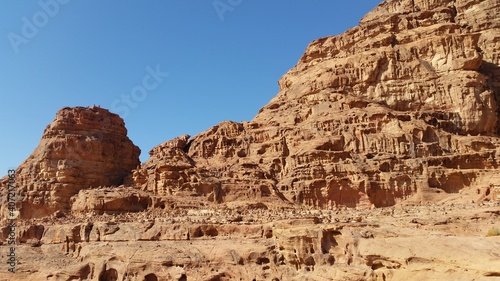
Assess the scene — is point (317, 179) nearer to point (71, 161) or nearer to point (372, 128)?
point (372, 128)

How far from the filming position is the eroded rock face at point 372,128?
49969 millimetres

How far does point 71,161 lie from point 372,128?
138ft

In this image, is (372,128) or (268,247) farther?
(372,128)

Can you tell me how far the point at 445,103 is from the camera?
57.8 meters

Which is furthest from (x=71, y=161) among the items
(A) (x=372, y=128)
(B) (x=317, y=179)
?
(A) (x=372, y=128)

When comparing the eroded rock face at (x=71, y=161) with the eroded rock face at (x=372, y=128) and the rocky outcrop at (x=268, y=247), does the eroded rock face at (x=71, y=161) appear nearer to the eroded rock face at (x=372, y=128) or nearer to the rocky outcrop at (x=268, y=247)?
the eroded rock face at (x=372, y=128)

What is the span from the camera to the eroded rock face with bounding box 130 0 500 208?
50.0m

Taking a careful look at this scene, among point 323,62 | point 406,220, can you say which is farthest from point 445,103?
point 406,220

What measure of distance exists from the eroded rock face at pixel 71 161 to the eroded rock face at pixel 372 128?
6.94 meters

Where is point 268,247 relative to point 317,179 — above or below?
below

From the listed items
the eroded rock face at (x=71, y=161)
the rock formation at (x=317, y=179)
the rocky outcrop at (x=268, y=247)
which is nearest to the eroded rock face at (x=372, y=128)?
the rock formation at (x=317, y=179)

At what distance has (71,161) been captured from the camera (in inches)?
2404

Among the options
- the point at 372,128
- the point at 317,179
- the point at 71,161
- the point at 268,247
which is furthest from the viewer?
the point at 71,161

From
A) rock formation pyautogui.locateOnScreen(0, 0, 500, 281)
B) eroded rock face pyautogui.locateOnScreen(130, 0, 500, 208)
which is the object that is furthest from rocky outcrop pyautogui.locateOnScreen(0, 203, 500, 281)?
eroded rock face pyautogui.locateOnScreen(130, 0, 500, 208)
